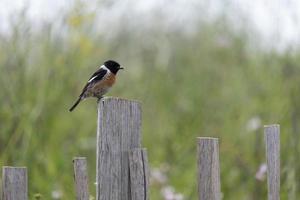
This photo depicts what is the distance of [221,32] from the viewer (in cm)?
884

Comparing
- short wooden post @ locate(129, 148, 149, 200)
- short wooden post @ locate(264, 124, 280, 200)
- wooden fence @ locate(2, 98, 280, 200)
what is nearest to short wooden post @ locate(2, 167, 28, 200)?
wooden fence @ locate(2, 98, 280, 200)

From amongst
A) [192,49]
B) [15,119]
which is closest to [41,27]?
[15,119]

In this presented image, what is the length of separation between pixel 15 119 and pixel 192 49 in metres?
3.76

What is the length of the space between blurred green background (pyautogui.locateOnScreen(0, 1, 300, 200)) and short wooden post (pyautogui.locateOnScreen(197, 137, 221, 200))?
196 cm

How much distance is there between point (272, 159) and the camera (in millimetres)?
3174

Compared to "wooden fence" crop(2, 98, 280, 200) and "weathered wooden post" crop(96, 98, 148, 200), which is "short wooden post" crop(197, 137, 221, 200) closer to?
"wooden fence" crop(2, 98, 280, 200)

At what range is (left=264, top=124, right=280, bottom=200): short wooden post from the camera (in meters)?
3.16

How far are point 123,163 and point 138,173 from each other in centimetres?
8

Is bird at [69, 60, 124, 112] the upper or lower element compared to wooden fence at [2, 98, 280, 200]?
upper

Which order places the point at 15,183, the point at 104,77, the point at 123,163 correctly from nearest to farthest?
the point at 15,183
the point at 123,163
the point at 104,77

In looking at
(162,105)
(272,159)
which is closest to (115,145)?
(272,159)

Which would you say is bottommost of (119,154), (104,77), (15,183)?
(15,183)

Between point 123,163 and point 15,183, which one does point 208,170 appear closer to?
point 123,163

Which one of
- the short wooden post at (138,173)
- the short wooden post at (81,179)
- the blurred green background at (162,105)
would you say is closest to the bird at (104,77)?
the blurred green background at (162,105)
